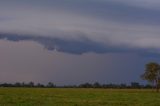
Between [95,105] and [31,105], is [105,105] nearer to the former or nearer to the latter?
[95,105]

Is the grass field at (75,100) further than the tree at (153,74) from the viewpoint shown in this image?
No

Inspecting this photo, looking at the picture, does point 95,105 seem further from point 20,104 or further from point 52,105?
point 20,104

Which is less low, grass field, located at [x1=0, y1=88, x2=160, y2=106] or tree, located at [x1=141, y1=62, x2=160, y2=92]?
tree, located at [x1=141, y1=62, x2=160, y2=92]

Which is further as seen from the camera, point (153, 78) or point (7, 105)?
point (153, 78)

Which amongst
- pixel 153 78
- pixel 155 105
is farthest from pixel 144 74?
pixel 155 105

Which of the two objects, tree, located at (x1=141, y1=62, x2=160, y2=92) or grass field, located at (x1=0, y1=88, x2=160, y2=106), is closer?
grass field, located at (x1=0, y1=88, x2=160, y2=106)

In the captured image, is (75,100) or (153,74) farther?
(153,74)

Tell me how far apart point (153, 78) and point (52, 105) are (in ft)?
337

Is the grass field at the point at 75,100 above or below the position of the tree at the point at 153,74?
below

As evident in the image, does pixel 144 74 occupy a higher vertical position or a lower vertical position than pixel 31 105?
higher

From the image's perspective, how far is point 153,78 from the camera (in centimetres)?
14088

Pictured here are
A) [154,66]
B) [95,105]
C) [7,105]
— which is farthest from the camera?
[154,66]

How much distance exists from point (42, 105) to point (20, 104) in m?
2.33

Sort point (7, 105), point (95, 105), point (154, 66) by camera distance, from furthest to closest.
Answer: point (154, 66) → point (95, 105) → point (7, 105)
